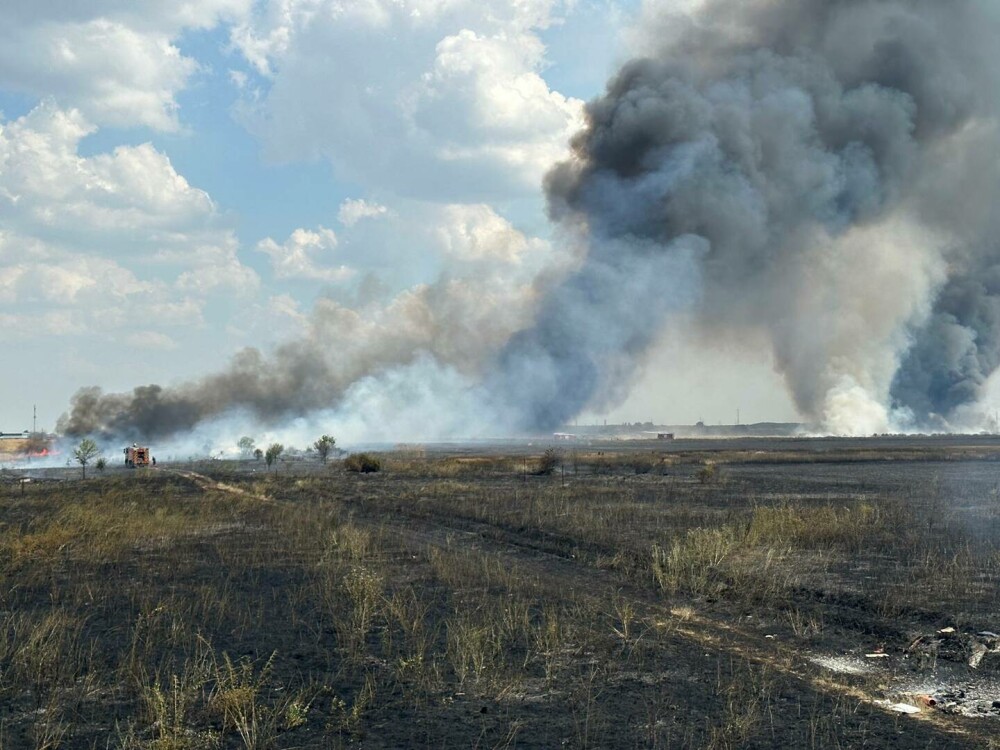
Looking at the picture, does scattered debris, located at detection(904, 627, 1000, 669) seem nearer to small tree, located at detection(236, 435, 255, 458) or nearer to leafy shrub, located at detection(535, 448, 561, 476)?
leafy shrub, located at detection(535, 448, 561, 476)

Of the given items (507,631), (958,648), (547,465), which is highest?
(547,465)

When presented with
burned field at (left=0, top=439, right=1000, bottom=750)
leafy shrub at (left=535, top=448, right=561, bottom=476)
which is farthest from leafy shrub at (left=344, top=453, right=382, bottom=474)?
burned field at (left=0, top=439, right=1000, bottom=750)

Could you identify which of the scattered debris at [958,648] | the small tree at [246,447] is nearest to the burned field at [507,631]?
the scattered debris at [958,648]

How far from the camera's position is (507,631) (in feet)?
42.2

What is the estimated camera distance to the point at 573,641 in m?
12.4

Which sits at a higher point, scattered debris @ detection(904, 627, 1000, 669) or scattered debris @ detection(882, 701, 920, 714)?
scattered debris @ detection(882, 701, 920, 714)

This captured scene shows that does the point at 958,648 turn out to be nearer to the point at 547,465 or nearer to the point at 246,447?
the point at 547,465

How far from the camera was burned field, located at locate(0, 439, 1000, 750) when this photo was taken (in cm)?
907

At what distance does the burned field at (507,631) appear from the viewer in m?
9.07

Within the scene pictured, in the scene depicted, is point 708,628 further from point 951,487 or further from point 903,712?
point 951,487

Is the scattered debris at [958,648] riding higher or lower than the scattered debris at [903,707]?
lower

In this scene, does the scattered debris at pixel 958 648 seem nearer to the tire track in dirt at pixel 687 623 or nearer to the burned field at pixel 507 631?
the burned field at pixel 507 631

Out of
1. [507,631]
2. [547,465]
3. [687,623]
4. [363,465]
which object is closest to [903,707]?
[687,623]

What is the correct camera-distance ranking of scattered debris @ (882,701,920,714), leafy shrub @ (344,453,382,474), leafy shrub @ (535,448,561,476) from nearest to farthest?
scattered debris @ (882,701,920,714)
leafy shrub @ (535,448,561,476)
leafy shrub @ (344,453,382,474)
